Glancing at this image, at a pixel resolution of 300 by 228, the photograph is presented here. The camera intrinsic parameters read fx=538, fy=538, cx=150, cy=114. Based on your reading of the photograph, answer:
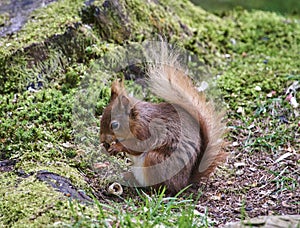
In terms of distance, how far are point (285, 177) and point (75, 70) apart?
1.96 m

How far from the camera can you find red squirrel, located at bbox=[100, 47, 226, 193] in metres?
3.36

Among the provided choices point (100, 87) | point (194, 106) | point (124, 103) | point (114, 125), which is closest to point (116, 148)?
point (114, 125)

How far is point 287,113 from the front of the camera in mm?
4465

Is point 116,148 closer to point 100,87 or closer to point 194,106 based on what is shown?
point 194,106

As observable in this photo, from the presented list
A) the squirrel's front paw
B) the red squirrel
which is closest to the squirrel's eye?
the red squirrel

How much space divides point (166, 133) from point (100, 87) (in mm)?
1196

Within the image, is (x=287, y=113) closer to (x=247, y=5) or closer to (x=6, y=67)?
(x=6, y=67)

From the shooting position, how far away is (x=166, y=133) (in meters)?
3.40

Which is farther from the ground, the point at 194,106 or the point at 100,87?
the point at 194,106

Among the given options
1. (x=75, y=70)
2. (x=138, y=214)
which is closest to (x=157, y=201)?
(x=138, y=214)

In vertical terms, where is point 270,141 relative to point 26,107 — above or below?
above

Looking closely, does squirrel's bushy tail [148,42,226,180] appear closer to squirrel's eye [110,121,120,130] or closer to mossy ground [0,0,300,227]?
mossy ground [0,0,300,227]

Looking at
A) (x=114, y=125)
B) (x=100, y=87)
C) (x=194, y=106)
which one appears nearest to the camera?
(x=114, y=125)

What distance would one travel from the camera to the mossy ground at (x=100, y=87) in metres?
2.98
